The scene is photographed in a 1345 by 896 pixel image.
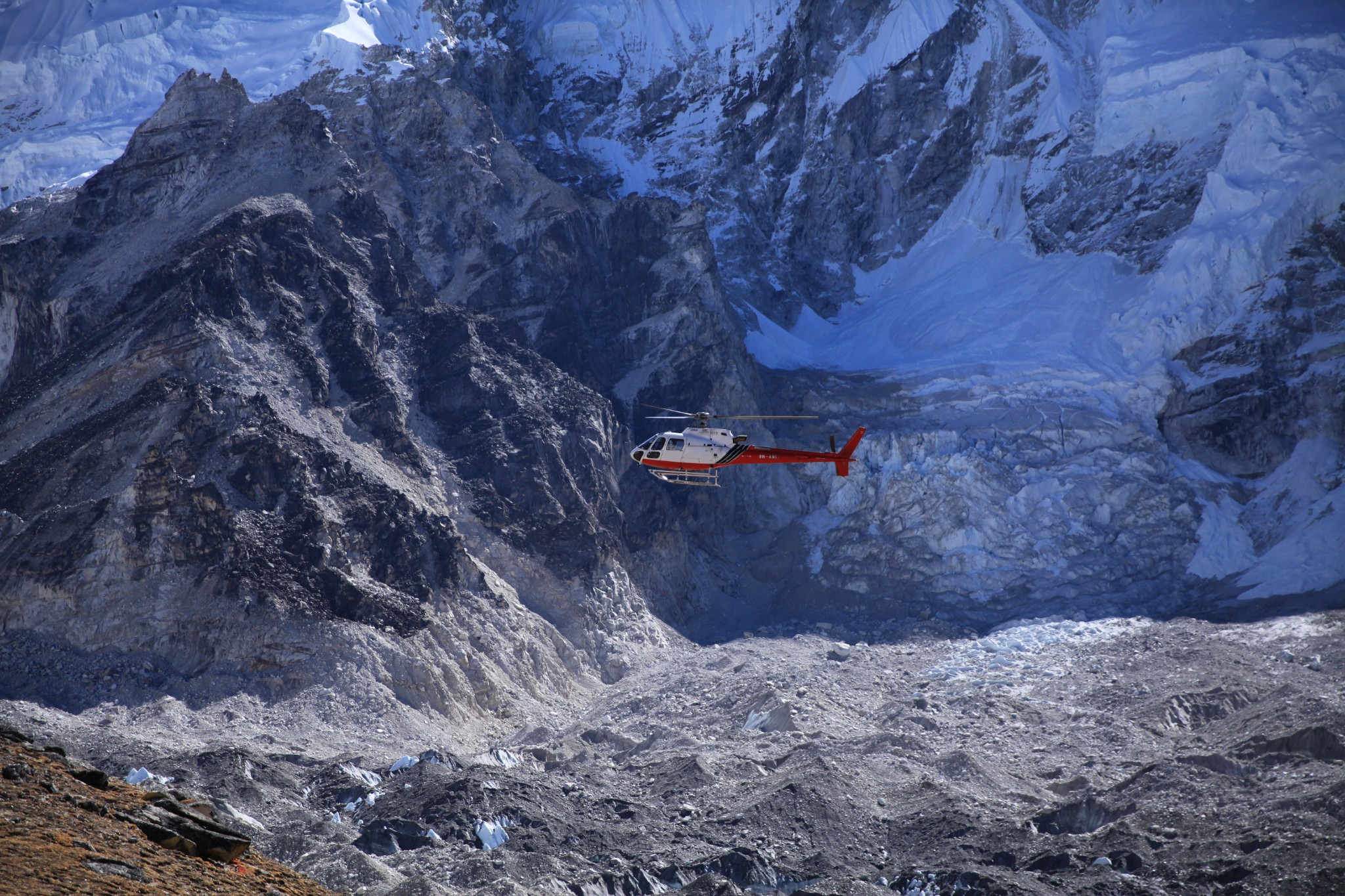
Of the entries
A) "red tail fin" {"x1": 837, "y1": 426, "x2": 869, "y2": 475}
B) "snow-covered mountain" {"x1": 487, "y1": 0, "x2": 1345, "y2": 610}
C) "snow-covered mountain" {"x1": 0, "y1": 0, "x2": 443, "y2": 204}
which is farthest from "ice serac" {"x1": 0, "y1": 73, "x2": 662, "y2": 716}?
"snow-covered mountain" {"x1": 487, "y1": 0, "x2": 1345, "y2": 610}

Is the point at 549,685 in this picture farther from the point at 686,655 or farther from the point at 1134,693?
the point at 1134,693

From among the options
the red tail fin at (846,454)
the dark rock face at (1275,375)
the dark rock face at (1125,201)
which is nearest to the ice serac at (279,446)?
the red tail fin at (846,454)

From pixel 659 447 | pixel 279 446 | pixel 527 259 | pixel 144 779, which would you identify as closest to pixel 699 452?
pixel 659 447

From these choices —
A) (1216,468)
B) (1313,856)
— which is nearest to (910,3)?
(1216,468)

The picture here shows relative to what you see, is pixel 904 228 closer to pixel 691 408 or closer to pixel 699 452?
pixel 691 408

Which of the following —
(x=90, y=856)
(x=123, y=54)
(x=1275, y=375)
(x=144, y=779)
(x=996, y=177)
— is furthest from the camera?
(x=996, y=177)

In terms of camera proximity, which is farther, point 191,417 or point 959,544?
point 959,544
